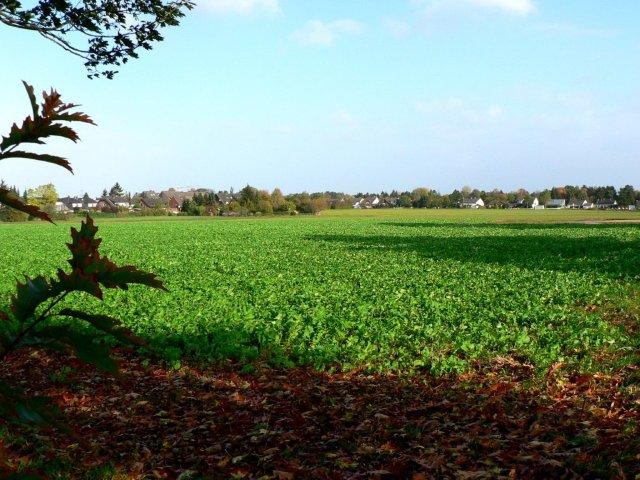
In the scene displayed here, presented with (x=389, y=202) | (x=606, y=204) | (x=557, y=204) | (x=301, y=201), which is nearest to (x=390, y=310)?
(x=301, y=201)

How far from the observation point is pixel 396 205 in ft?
604

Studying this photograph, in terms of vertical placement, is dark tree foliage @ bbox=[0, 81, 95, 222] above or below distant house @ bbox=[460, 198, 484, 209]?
below

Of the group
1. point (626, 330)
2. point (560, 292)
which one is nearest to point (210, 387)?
point (626, 330)

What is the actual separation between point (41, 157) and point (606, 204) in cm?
19932

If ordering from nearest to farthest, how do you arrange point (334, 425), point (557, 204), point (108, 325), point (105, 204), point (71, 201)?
point (108, 325) < point (334, 425) < point (105, 204) < point (71, 201) < point (557, 204)

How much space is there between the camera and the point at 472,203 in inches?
7067

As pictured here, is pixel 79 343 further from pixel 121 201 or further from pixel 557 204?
pixel 557 204

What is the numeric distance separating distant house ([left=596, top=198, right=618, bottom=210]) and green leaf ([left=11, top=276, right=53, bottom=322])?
189389 mm

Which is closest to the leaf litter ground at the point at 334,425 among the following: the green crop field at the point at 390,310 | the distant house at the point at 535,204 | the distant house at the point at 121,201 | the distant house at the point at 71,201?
the green crop field at the point at 390,310

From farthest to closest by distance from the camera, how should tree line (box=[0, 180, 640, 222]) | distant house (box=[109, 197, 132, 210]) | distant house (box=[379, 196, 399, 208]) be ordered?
distant house (box=[379, 196, 399, 208]) < distant house (box=[109, 197, 132, 210]) < tree line (box=[0, 180, 640, 222])

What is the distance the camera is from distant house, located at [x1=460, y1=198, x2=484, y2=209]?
178 metres

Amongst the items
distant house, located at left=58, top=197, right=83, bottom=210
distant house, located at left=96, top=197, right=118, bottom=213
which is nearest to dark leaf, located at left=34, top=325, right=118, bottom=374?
distant house, located at left=96, top=197, right=118, bottom=213

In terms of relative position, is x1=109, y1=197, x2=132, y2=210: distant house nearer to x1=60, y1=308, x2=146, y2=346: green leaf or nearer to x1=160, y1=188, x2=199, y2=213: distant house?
x1=160, y1=188, x2=199, y2=213: distant house

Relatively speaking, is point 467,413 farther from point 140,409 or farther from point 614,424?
point 140,409
